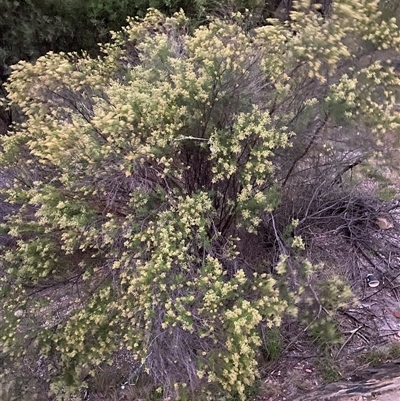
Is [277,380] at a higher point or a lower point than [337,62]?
lower

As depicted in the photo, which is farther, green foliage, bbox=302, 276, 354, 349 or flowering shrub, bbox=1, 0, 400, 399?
green foliage, bbox=302, 276, 354, 349

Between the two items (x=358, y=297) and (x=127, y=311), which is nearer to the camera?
(x=127, y=311)

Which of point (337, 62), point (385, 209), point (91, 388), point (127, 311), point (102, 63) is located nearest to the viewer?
point (127, 311)

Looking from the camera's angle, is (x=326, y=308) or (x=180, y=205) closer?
(x=180, y=205)

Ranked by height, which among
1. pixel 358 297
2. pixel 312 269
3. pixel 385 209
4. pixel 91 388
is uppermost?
pixel 312 269

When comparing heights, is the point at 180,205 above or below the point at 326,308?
above

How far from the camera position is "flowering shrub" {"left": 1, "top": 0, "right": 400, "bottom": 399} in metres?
3.50

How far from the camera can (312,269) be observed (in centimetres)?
374

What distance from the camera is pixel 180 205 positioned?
11.8 feet

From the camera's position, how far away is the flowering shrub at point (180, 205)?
11.5ft

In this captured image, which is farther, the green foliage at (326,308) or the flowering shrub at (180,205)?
the green foliage at (326,308)

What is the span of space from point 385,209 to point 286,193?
1.23 m

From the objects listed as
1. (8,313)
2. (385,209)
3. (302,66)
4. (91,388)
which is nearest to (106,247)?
(8,313)

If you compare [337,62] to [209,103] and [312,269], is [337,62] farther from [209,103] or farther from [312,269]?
[312,269]
